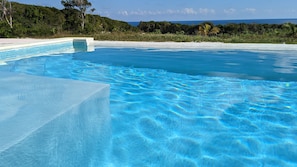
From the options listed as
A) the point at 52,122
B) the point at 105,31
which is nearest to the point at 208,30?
the point at 105,31

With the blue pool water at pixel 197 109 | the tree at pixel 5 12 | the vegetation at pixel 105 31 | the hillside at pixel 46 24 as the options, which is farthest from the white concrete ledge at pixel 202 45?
the tree at pixel 5 12

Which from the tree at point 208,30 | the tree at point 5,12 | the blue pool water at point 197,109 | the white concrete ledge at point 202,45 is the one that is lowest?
the blue pool water at point 197,109

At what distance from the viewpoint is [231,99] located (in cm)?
455

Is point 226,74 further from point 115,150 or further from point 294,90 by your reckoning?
point 115,150

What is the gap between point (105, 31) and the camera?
18203mm

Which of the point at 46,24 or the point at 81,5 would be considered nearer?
the point at 81,5

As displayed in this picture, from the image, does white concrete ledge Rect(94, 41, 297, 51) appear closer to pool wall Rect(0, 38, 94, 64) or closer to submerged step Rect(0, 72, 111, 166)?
pool wall Rect(0, 38, 94, 64)

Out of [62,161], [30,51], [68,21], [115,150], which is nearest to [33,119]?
[62,161]

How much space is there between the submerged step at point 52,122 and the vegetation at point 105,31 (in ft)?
33.6

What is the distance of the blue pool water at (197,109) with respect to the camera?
2764mm

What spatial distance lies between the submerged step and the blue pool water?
1.52ft

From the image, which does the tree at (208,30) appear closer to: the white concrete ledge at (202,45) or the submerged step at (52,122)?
the white concrete ledge at (202,45)

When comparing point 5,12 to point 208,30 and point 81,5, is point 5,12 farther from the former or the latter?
point 208,30

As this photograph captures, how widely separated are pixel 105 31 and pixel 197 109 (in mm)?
15201
